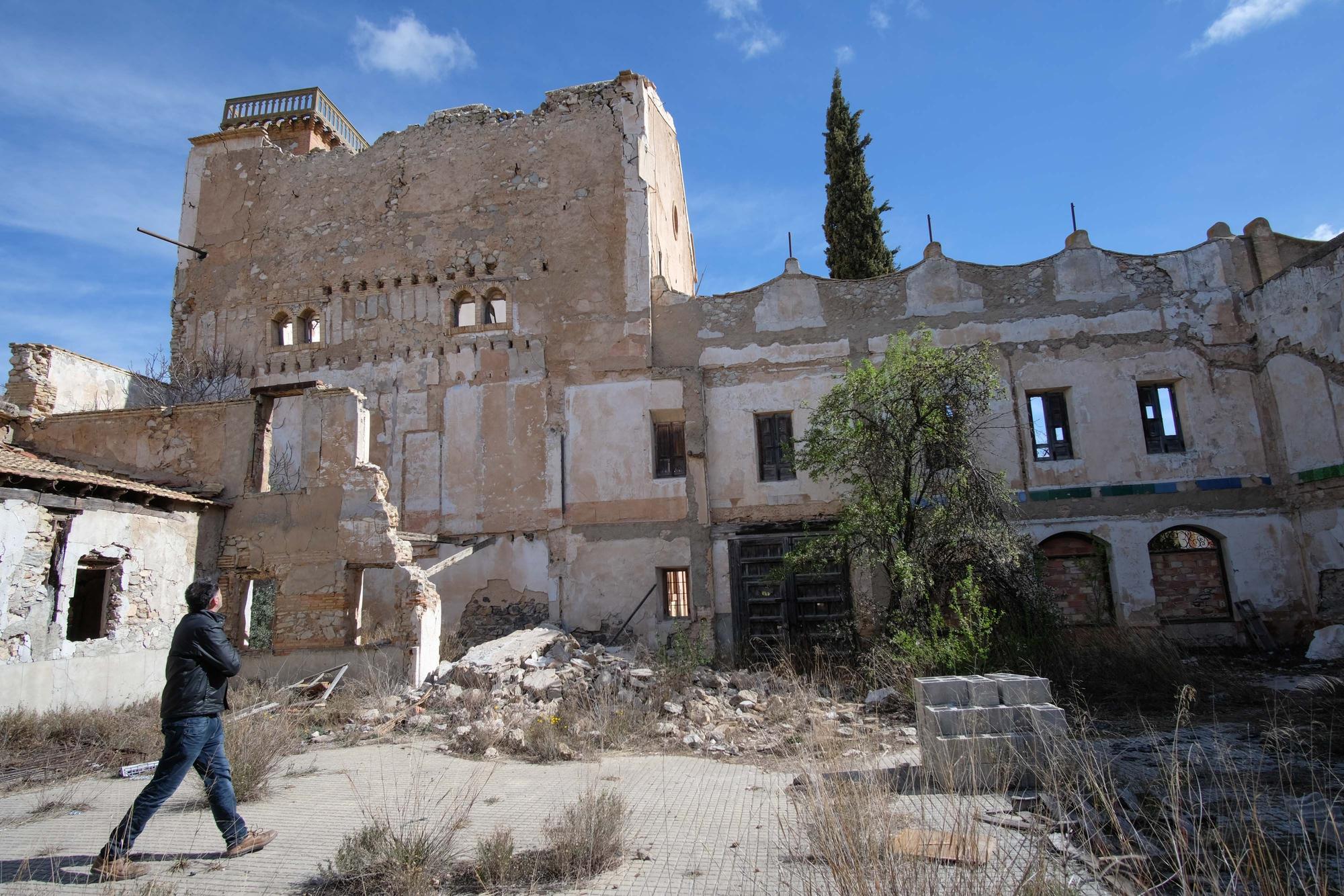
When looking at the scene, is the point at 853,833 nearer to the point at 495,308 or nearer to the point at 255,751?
the point at 255,751

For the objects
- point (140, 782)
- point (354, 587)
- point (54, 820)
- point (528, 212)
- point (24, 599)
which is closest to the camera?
point (54, 820)

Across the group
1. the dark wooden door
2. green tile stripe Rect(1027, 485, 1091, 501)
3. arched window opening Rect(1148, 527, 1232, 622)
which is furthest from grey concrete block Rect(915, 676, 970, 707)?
arched window opening Rect(1148, 527, 1232, 622)

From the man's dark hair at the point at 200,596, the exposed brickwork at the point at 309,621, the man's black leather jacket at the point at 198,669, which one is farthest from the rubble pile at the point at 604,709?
the man's dark hair at the point at 200,596

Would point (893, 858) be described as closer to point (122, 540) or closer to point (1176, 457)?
point (122, 540)

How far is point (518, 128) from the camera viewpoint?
64.4 ft

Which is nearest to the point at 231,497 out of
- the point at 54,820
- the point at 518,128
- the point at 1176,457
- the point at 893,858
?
the point at 54,820

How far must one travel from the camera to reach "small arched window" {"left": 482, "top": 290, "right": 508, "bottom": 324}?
18.9 meters

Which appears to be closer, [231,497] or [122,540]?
[122,540]

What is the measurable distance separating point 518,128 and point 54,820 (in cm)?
1711

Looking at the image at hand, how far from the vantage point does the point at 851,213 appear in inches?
869

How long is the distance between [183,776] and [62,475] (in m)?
7.78

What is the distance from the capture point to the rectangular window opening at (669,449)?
56.1ft

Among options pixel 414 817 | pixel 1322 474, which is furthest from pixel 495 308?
pixel 1322 474

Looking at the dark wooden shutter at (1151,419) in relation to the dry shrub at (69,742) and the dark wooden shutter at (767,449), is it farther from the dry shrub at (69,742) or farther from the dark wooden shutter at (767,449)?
the dry shrub at (69,742)
